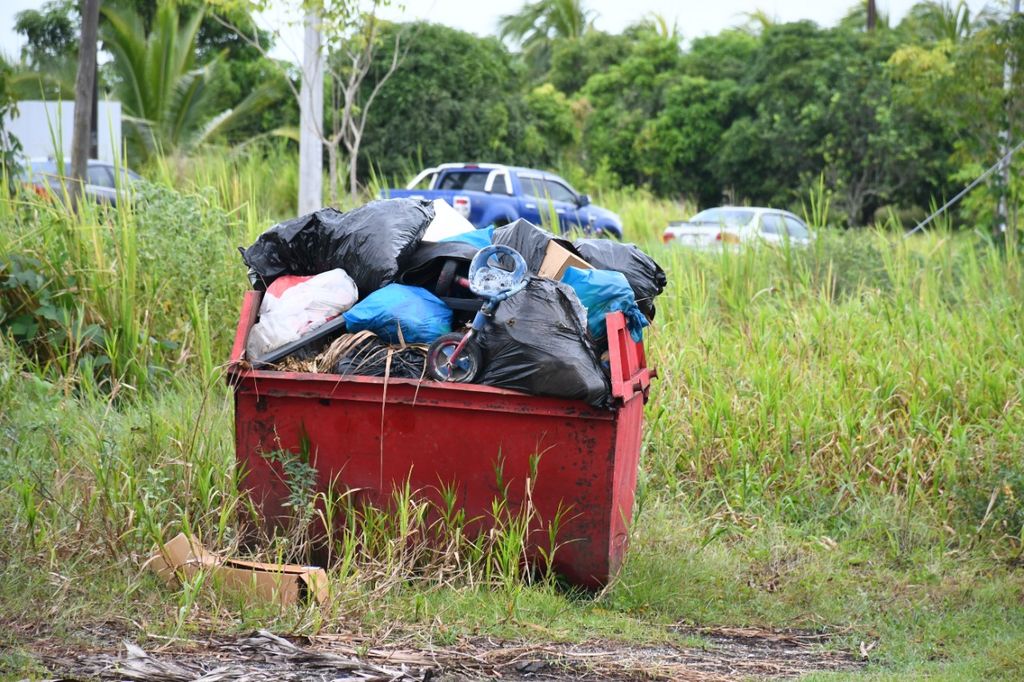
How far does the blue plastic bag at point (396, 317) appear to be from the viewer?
15.2 ft

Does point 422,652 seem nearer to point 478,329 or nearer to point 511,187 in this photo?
point 478,329

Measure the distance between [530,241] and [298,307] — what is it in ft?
3.54

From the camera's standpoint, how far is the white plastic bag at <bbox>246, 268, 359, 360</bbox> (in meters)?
4.72

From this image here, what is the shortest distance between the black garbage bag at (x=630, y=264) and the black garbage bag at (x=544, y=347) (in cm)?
62

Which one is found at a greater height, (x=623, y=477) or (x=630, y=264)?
(x=630, y=264)

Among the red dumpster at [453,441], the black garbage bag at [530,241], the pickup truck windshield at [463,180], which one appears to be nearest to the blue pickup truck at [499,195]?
the pickup truck windshield at [463,180]

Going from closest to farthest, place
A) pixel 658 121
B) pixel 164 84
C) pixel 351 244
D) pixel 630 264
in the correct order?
pixel 351 244 < pixel 630 264 < pixel 164 84 < pixel 658 121

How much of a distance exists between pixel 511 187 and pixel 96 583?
42.0 feet

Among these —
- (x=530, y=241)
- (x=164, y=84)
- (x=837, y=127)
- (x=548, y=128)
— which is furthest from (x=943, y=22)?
(x=530, y=241)

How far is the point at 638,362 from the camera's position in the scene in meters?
5.20

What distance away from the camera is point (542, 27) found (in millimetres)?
43250

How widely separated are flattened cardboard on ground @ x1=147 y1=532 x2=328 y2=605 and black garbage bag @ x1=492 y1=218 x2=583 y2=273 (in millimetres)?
1662

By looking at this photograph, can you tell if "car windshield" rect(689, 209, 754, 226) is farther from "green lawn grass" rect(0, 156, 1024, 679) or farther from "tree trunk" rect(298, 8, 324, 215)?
"green lawn grass" rect(0, 156, 1024, 679)

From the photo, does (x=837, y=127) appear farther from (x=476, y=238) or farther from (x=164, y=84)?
(x=476, y=238)
